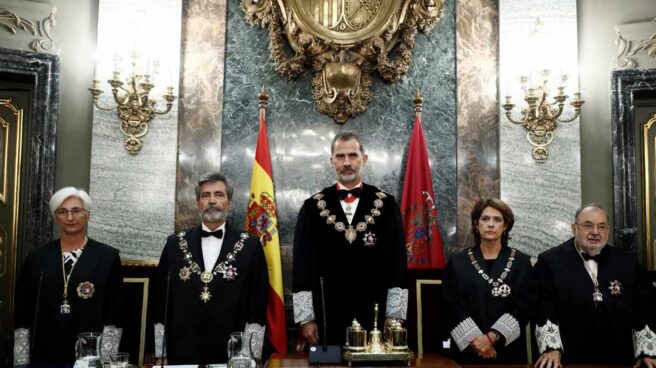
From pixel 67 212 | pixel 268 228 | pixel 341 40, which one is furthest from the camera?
pixel 341 40

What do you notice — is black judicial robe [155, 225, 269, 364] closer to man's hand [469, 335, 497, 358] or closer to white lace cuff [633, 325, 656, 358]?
man's hand [469, 335, 497, 358]

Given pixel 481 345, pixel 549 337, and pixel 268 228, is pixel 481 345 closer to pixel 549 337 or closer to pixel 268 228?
pixel 549 337

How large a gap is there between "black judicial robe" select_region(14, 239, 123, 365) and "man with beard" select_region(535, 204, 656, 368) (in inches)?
96.9

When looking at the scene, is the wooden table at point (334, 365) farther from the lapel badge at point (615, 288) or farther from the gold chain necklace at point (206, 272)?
the lapel badge at point (615, 288)

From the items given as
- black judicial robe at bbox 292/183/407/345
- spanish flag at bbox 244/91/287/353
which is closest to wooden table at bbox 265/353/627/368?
black judicial robe at bbox 292/183/407/345

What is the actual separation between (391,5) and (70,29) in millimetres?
2413

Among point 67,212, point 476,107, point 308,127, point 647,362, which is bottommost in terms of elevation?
point 647,362

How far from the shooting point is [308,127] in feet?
16.5

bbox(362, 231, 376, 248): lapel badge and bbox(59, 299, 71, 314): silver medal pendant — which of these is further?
bbox(362, 231, 376, 248): lapel badge

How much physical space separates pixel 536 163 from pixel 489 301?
1.63 metres

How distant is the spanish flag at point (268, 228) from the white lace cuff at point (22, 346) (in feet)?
5.20

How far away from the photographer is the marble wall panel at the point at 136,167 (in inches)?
187

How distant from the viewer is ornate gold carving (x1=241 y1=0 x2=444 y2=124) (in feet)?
16.1

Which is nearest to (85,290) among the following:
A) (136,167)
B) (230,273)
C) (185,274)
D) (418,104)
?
(185,274)
